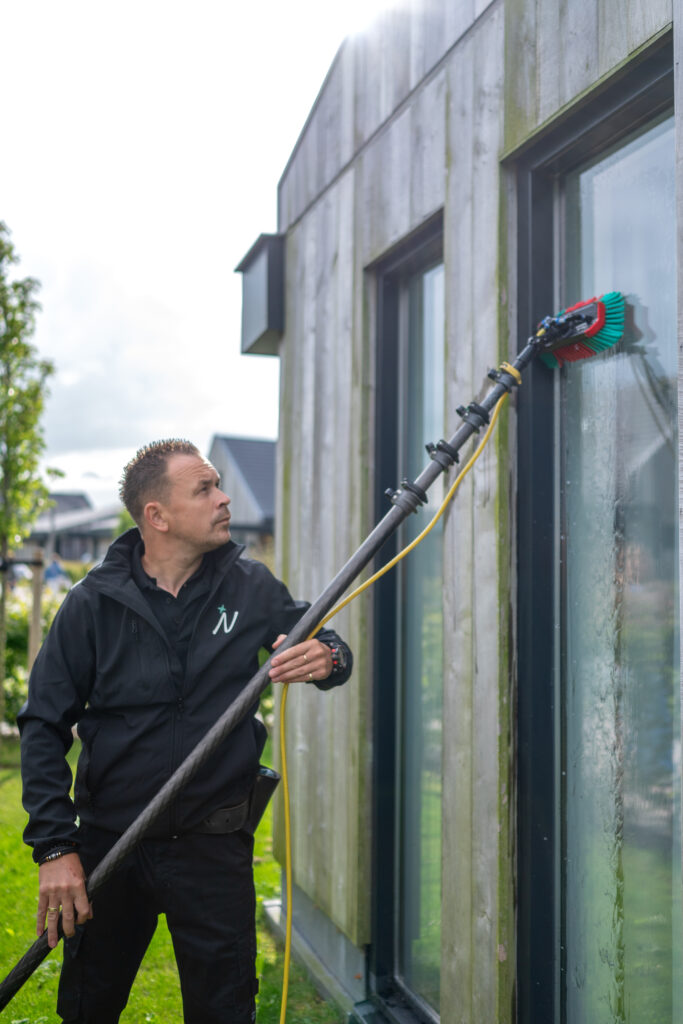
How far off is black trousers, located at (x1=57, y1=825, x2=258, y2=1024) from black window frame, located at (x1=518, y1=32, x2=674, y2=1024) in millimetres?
761

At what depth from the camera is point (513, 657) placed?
248cm

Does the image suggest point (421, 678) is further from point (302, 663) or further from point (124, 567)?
point (124, 567)

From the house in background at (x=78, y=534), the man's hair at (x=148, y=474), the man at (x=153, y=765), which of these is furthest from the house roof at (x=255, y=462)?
the man at (x=153, y=765)

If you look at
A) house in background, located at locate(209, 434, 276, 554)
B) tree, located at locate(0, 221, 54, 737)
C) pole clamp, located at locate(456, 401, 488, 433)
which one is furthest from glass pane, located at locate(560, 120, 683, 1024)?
house in background, located at locate(209, 434, 276, 554)

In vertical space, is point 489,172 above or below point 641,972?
above

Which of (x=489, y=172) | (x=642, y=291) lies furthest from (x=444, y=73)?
(x=642, y=291)

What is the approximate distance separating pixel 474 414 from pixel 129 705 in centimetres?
120

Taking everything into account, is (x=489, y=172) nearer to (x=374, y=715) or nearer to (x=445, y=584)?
(x=445, y=584)

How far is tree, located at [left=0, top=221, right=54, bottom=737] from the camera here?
315 inches

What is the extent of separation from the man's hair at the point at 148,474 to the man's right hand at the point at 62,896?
3.15 feet

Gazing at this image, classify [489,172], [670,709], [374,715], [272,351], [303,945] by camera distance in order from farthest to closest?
[272,351] → [303,945] → [374,715] → [489,172] → [670,709]

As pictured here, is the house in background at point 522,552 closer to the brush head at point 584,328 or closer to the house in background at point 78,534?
the brush head at point 584,328

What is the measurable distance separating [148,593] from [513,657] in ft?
3.43

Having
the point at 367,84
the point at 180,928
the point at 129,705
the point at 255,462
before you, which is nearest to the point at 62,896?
the point at 180,928
